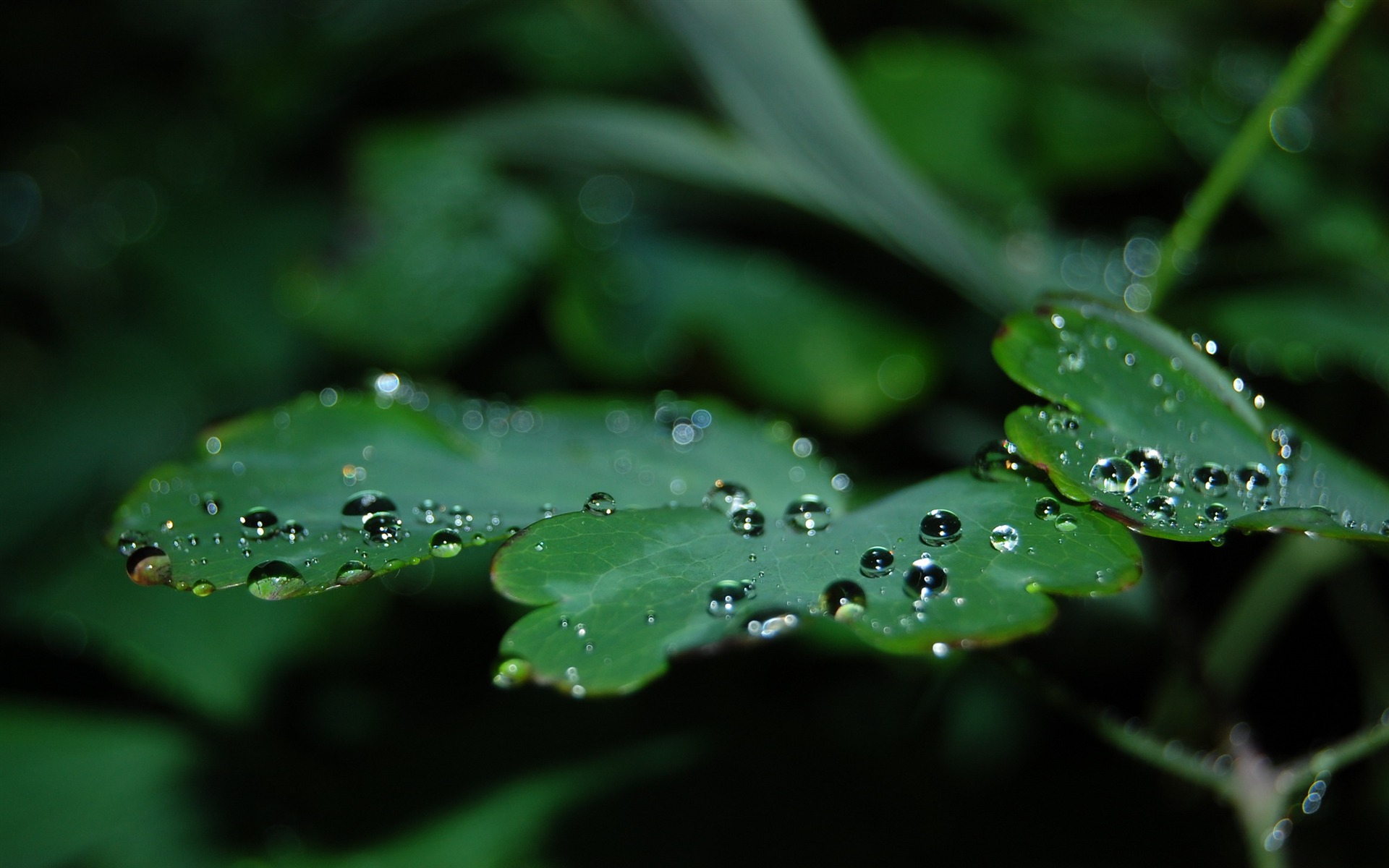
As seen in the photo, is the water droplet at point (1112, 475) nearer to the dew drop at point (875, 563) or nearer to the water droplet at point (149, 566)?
the dew drop at point (875, 563)

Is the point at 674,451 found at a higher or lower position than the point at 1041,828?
higher

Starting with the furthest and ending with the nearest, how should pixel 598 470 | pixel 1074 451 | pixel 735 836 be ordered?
pixel 735 836 → pixel 598 470 → pixel 1074 451

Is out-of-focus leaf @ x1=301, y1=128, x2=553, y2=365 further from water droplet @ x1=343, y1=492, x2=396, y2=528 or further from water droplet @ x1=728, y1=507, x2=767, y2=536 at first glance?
water droplet @ x1=728, y1=507, x2=767, y2=536

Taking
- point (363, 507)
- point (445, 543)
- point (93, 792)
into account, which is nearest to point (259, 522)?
point (363, 507)

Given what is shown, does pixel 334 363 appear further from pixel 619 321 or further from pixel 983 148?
pixel 983 148

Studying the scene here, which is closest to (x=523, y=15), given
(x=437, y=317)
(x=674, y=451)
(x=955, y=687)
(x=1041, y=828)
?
(x=437, y=317)

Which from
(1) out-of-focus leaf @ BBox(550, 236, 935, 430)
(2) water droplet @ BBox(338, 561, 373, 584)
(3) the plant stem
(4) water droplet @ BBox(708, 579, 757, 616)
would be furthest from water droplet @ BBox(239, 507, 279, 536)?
(3) the plant stem

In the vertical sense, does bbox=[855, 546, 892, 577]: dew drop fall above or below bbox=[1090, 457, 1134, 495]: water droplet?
below
